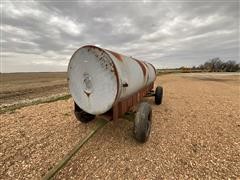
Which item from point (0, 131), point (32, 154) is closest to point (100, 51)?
point (32, 154)

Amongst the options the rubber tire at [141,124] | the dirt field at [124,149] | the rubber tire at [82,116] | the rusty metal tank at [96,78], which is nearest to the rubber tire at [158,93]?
the dirt field at [124,149]

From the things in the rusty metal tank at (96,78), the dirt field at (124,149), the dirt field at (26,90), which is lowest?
the dirt field at (26,90)

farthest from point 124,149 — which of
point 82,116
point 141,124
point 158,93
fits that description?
point 158,93

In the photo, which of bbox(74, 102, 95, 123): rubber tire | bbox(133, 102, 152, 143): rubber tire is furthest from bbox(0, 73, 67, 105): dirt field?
bbox(133, 102, 152, 143): rubber tire

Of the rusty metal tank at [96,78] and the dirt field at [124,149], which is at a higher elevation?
the rusty metal tank at [96,78]

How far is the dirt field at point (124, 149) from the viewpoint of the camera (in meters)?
2.99

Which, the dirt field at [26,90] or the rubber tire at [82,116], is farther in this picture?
the dirt field at [26,90]

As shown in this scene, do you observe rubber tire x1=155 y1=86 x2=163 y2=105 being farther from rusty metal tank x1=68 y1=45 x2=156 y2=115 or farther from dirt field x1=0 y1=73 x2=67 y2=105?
dirt field x1=0 y1=73 x2=67 y2=105

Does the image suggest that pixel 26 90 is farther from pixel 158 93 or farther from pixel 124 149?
pixel 124 149

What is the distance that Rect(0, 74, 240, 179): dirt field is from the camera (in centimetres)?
299

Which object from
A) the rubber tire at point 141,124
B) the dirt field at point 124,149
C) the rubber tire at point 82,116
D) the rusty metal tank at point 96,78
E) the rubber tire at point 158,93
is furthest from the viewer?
the rubber tire at point 158,93

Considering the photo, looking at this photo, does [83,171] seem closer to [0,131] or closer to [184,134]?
[184,134]

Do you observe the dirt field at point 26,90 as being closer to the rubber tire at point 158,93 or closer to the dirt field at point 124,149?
the dirt field at point 124,149

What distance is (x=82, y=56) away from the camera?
352 centimetres
